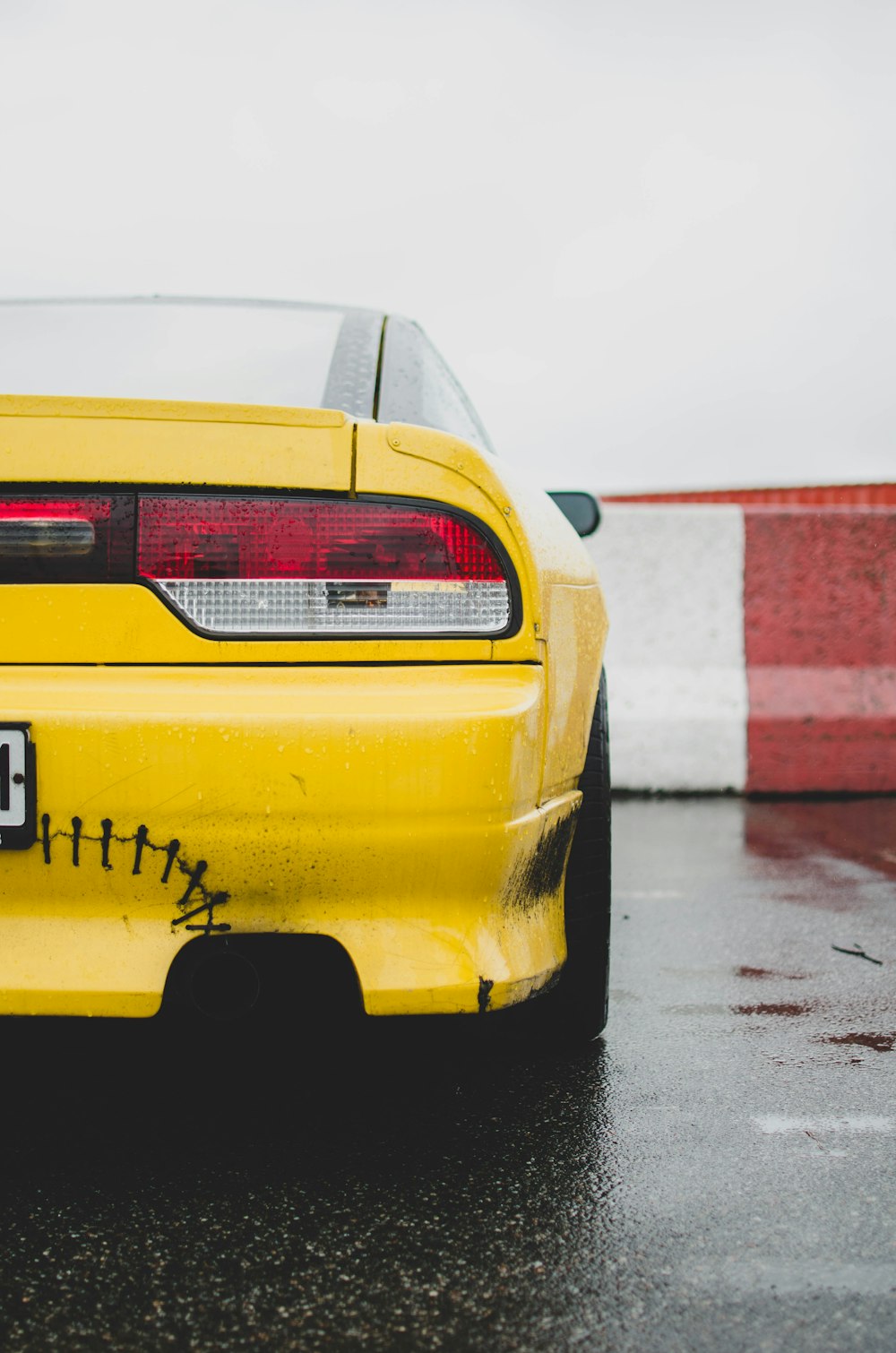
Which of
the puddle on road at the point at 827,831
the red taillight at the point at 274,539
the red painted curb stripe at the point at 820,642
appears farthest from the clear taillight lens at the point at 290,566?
the red painted curb stripe at the point at 820,642

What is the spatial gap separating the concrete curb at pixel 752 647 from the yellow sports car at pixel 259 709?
3790 millimetres

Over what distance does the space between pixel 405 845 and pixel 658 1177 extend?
61 cm

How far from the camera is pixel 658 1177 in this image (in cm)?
172

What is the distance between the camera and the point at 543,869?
1.80 metres

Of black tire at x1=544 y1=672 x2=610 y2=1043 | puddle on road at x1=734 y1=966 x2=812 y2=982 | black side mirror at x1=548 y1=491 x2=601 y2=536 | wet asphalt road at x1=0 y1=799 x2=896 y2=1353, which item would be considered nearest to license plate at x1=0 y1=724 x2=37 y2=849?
wet asphalt road at x1=0 y1=799 x2=896 y2=1353

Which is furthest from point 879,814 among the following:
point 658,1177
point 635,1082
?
point 658,1177

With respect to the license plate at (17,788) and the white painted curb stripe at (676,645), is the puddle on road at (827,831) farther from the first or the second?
the license plate at (17,788)

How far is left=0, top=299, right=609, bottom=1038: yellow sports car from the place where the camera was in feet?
5.03

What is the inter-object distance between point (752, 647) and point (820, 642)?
30 centimetres

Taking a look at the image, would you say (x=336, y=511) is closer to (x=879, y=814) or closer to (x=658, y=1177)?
(x=658, y=1177)

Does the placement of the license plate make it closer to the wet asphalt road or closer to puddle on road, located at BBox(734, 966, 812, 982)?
the wet asphalt road

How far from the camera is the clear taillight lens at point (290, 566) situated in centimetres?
161

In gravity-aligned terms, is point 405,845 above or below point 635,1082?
above

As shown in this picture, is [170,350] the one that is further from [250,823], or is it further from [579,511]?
[250,823]
